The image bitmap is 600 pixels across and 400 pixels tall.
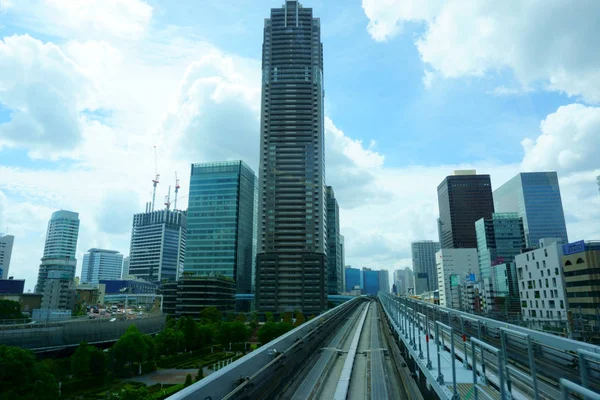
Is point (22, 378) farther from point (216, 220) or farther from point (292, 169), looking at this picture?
point (292, 169)

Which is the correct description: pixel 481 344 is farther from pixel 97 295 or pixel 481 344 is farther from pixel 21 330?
pixel 97 295

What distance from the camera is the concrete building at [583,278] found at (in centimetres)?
4666

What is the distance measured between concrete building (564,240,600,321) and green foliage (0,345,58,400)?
55.7 metres

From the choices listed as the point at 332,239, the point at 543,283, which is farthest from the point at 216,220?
the point at 543,283

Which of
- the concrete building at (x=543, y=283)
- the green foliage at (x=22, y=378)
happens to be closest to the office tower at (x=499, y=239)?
the concrete building at (x=543, y=283)

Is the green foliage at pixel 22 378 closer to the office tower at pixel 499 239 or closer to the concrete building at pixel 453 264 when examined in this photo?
the office tower at pixel 499 239

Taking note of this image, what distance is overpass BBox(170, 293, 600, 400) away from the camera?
474 centimetres

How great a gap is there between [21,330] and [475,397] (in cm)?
4616

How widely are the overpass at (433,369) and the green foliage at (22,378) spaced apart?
59.1 feet

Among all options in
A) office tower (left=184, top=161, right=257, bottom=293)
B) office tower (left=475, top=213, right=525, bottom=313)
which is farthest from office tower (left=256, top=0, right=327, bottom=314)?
office tower (left=475, top=213, right=525, bottom=313)

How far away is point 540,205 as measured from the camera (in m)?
169

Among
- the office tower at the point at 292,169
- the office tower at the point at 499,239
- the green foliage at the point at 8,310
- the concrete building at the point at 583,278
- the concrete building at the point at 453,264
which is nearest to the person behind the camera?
the concrete building at the point at 583,278

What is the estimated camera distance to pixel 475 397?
6.30 m

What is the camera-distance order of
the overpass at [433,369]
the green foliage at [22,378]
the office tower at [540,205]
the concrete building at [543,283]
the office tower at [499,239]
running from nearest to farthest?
the overpass at [433,369], the green foliage at [22,378], the concrete building at [543,283], the office tower at [499,239], the office tower at [540,205]
